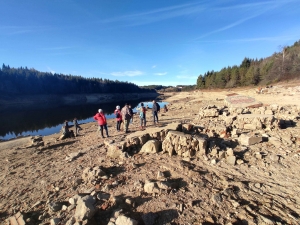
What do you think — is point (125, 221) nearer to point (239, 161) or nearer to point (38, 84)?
point (239, 161)

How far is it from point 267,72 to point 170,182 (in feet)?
176

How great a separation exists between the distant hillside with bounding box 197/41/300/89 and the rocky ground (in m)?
39.4

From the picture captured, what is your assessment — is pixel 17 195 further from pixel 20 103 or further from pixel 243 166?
pixel 20 103

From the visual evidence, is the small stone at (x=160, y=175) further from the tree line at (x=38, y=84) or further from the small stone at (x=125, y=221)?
the tree line at (x=38, y=84)

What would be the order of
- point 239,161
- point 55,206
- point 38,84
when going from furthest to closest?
1. point 38,84
2. point 239,161
3. point 55,206

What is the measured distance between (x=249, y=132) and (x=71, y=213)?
7931 millimetres

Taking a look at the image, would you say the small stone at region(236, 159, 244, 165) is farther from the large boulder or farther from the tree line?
the tree line

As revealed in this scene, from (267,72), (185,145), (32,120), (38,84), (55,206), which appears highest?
(38,84)

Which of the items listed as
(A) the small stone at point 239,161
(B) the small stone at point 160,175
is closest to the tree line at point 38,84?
→ (B) the small stone at point 160,175

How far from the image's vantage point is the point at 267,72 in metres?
46.3

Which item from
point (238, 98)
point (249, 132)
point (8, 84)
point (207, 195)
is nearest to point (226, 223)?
point (207, 195)

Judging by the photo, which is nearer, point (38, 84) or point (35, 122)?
point (35, 122)

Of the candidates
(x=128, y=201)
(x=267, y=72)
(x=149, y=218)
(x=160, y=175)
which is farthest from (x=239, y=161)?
(x=267, y=72)

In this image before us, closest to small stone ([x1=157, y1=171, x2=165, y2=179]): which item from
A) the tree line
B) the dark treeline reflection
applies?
the dark treeline reflection
